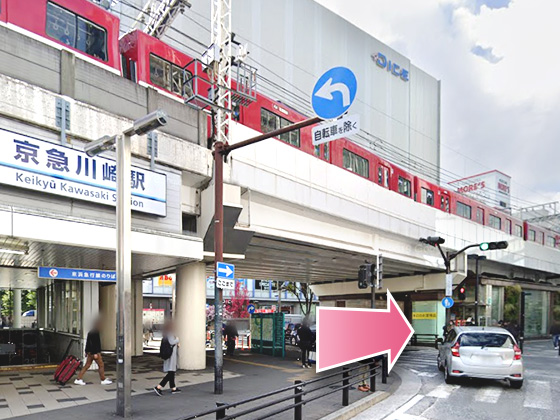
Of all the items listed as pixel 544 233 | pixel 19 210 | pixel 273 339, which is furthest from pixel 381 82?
pixel 19 210

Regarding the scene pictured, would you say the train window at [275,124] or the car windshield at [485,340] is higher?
the train window at [275,124]

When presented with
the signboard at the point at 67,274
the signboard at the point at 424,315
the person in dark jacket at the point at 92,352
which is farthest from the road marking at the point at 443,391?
the signboard at the point at 424,315

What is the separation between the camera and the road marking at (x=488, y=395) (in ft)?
35.2

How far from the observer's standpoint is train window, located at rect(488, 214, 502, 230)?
3601cm

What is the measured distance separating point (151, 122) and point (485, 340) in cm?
919

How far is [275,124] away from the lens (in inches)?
677

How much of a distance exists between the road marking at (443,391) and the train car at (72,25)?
11.0 metres

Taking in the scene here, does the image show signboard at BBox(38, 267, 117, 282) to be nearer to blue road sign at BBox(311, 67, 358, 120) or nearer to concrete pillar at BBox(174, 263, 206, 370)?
concrete pillar at BBox(174, 263, 206, 370)

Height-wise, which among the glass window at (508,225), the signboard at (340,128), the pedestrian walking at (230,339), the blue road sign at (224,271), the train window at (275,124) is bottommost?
the pedestrian walking at (230,339)

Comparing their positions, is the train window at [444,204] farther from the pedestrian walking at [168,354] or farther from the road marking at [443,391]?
the pedestrian walking at [168,354]

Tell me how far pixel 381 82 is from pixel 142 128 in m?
48.4

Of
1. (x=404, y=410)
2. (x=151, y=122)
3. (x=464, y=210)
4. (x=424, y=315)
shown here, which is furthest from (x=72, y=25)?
(x=424, y=315)
